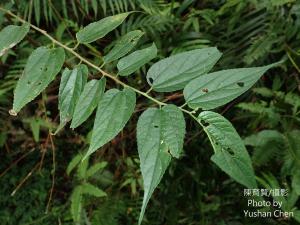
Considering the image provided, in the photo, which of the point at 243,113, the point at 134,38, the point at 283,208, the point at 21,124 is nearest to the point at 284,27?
the point at 243,113

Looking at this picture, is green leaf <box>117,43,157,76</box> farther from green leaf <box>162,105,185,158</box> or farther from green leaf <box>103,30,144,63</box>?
green leaf <box>162,105,185,158</box>

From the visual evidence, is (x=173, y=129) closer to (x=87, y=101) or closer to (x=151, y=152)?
(x=151, y=152)

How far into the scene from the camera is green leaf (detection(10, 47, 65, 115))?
0.74m

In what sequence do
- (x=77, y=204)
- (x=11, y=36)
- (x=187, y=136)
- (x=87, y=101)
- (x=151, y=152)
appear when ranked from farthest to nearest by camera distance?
(x=187, y=136), (x=77, y=204), (x=11, y=36), (x=87, y=101), (x=151, y=152)

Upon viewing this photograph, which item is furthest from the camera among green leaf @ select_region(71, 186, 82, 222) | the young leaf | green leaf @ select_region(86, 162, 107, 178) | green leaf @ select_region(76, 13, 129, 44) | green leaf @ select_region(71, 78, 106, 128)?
green leaf @ select_region(86, 162, 107, 178)

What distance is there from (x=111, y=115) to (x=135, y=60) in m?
0.17

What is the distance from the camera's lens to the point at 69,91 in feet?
2.56

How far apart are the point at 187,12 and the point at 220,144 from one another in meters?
1.57

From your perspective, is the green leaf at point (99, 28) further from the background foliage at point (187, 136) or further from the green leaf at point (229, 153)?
the background foliage at point (187, 136)

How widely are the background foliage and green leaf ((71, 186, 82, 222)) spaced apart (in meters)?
0.06

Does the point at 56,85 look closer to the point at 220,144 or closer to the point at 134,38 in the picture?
the point at 134,38

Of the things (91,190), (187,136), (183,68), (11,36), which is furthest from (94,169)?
(183,68)

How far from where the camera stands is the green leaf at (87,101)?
2.34 ft

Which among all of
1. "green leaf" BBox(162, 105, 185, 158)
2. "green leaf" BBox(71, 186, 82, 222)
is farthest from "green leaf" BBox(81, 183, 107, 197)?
"green leaf" BBox(162, 105, 185, 158)
